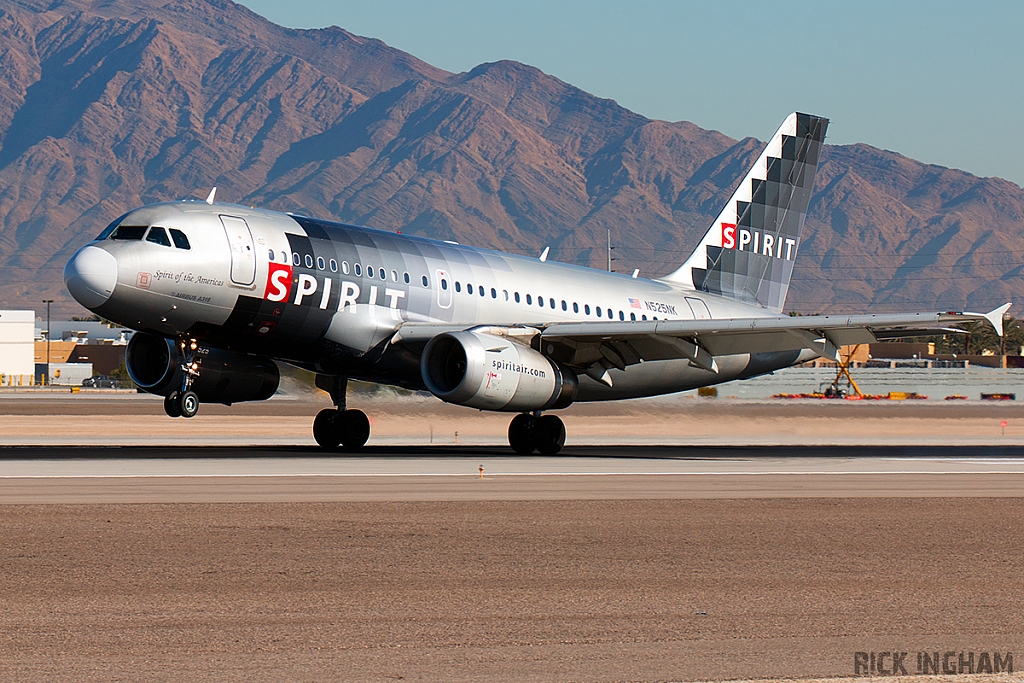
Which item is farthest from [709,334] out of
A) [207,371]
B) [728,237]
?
[207,371]

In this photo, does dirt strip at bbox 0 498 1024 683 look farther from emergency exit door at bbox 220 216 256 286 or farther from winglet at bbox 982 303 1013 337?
winglet at bbox 982 303 1013 337

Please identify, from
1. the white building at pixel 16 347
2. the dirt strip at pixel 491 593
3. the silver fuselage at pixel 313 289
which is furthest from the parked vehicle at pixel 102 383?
the dirt strip at pixel 491 593

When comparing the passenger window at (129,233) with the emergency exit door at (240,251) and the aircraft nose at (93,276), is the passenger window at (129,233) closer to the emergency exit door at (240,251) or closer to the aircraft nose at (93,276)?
the aircraft nose at (93,276)

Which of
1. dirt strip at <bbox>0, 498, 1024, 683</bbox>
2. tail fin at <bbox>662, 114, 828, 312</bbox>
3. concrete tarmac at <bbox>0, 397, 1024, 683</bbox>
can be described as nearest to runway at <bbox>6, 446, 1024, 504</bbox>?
concrete tarmac at <bbox>0, 397, 1024, 683</bbox>

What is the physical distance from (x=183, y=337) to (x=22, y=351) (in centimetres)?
14454

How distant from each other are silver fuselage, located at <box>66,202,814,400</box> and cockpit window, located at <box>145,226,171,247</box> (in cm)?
11

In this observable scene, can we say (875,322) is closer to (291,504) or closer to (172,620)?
(291,504)

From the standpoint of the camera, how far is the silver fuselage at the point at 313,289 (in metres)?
28.8

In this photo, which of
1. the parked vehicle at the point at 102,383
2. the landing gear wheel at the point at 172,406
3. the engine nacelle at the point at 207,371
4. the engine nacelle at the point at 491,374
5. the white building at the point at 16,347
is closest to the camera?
the landing gear wheel at the point at 172,406

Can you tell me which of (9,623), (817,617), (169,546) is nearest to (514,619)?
(817,617)

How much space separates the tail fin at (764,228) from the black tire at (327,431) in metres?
11.9

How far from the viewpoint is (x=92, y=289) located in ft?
92.2

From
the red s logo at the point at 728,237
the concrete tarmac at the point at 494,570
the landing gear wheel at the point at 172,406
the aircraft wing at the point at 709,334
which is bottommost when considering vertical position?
the concrete tarmac at the point at 494,570

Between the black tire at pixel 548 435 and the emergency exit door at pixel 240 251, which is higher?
the emergency exit door at pixel 240 251
